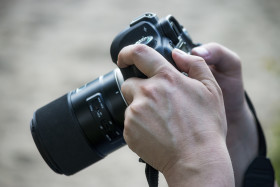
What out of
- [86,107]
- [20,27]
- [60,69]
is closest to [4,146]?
[60,69]

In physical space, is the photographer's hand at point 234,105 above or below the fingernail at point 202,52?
below

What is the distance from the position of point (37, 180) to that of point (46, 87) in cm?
65

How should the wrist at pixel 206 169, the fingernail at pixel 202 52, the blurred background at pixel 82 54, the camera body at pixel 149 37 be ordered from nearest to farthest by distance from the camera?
the wrist at pixel 206 169 → the camera body at pixel 149 37 → the fingernail at pixel 202 52 → the blurred background at pixel 82 54

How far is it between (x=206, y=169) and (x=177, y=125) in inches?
3.2

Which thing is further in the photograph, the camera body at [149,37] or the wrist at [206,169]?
the camera body at [149,37]

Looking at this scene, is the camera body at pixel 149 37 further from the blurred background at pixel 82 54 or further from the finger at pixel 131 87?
the blurred background at pixel 82 54

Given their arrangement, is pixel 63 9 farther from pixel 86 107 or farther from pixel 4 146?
pixel 86 107

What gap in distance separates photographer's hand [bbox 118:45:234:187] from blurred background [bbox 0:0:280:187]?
1301 mm

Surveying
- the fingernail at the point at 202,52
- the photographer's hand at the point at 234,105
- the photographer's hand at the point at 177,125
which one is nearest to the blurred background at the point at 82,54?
the photographer's hand at the point at 234,105

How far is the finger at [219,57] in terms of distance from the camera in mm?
1009

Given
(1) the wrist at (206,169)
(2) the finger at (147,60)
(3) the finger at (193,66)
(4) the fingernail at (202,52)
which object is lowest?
(1) the wrist at (206,169)

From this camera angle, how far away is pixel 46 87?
2.39 metres

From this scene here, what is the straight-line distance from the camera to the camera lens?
2.89 ft

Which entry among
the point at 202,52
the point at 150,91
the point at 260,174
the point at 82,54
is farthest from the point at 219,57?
the point at 82,54
